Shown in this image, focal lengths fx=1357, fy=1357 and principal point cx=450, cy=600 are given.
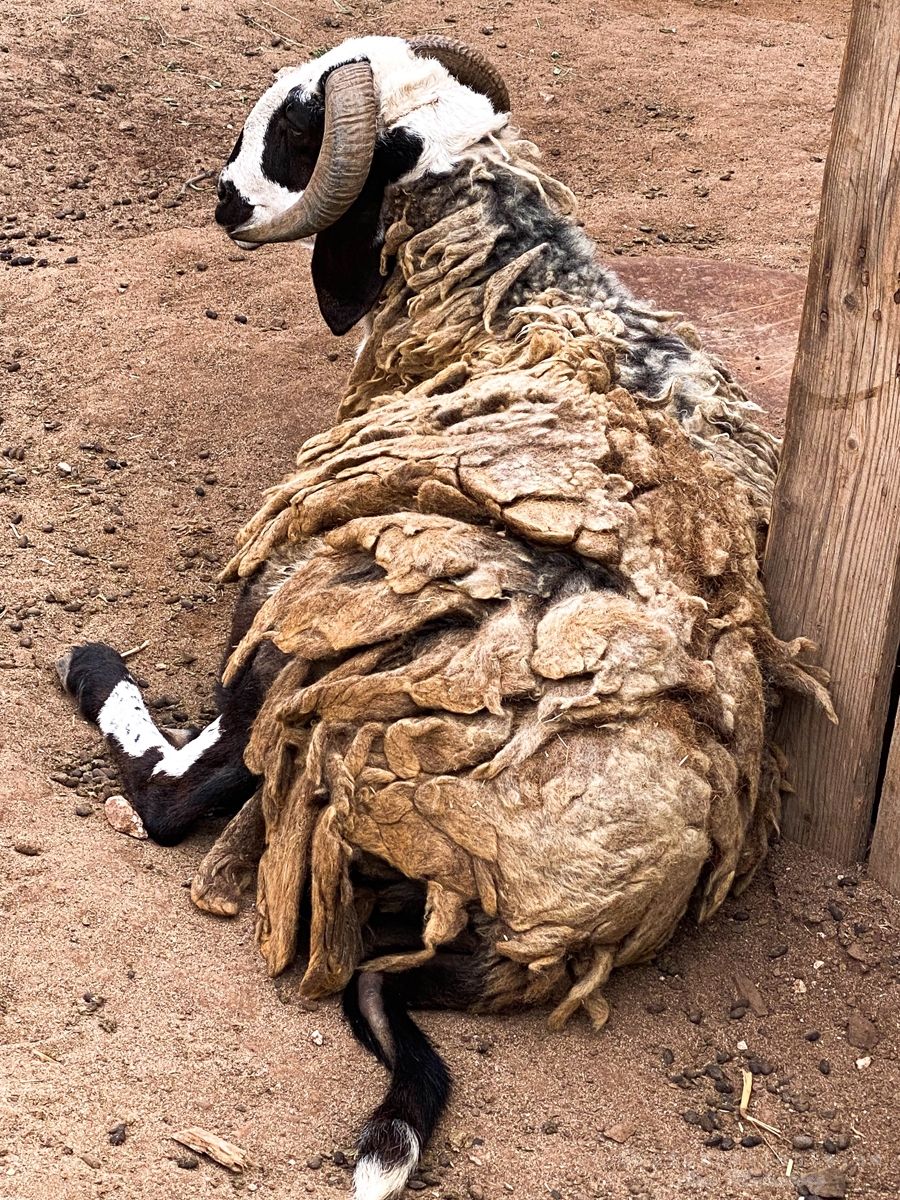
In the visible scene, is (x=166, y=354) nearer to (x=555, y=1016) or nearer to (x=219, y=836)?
(x=219, y=836)

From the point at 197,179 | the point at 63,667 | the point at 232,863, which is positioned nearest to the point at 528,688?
the point at 232,863

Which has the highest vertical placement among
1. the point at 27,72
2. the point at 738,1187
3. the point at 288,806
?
the point at 27,72

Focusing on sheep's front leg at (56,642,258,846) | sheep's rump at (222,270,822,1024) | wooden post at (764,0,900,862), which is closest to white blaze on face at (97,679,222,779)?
sheep's front leg at (56,642,258,846)

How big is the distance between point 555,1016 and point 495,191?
104 inches

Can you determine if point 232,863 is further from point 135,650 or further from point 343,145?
point 343,145

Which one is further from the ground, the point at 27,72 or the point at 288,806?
the point at 27,72

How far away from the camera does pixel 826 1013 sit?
131 inches

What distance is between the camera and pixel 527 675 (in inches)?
122

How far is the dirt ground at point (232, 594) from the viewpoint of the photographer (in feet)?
9.65

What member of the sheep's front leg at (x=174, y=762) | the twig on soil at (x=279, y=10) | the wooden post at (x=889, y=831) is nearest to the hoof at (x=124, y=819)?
the sheep's front leg at (x=174, y=762)

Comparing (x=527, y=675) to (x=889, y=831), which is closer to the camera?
(x=527, y=675)

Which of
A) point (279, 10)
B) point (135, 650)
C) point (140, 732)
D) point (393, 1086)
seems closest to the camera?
point (393, 1086)

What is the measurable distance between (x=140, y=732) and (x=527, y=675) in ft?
4.96

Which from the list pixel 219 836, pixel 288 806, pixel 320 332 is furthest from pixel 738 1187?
pixel 320 332
